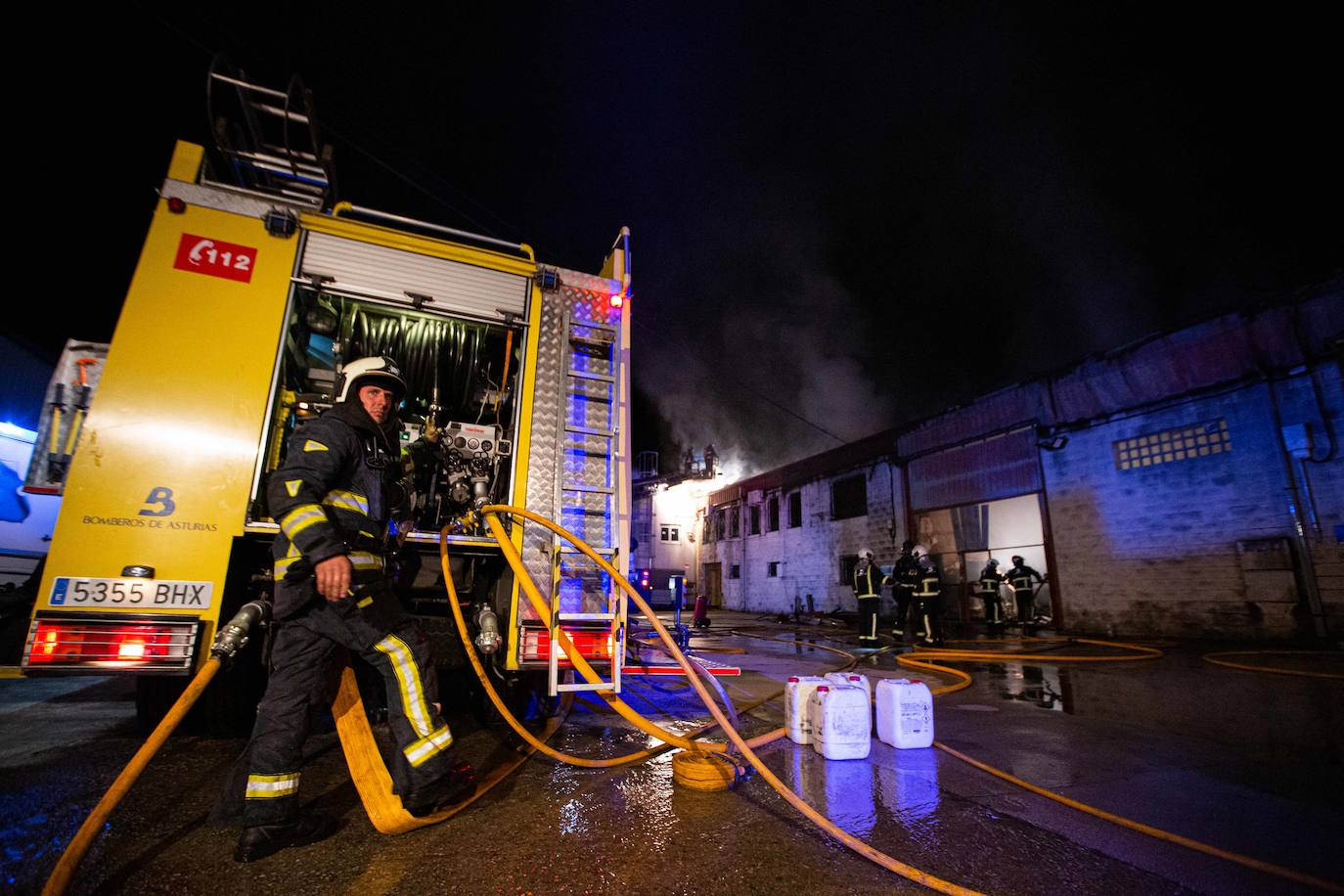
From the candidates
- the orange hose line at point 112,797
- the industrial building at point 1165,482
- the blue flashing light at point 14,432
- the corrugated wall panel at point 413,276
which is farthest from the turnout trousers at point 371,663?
the blue flashing light at point 14,432

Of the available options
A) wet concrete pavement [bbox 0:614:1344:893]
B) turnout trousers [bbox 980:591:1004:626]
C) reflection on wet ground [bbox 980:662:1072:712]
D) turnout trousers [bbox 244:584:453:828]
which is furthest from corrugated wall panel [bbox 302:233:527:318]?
turnout trousers [bbox 980:591:1004:626]

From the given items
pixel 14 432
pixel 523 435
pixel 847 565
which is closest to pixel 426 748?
pixel 523 435

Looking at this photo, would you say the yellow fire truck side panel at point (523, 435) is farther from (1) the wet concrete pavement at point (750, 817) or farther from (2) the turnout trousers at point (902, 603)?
(2) the turnout trousers at point (902, 603)

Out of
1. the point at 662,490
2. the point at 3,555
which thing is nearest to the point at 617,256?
the point at 3,555

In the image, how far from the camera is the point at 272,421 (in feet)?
10.9

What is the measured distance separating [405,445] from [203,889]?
3053 mm

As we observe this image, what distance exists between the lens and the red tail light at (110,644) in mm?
2570

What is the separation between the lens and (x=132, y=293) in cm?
307

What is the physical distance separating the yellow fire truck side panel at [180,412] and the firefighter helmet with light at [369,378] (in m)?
0.89

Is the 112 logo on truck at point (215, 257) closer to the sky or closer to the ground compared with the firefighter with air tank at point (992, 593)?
closer to the sky

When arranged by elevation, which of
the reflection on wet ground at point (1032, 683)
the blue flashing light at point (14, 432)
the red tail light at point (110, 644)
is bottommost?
the reflection on wet ground at point (1032, 683)

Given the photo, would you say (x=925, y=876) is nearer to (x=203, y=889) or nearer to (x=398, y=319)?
(x=203, y=889)

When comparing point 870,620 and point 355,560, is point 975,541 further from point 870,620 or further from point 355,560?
point 355,560

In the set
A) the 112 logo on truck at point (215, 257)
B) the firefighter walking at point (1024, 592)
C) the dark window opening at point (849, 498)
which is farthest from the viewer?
the dark window opening at point (849, 498)
